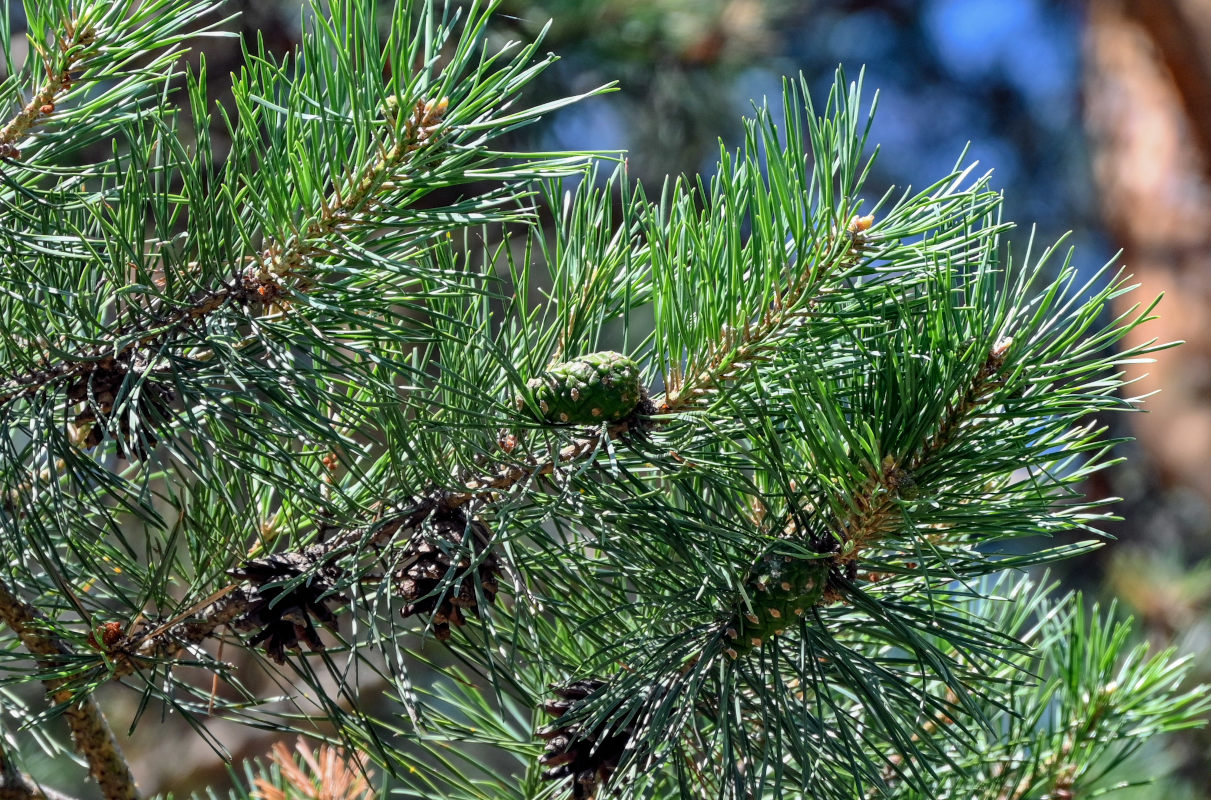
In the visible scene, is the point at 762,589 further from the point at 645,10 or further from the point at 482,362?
the point at 645,10

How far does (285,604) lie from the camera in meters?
0.44

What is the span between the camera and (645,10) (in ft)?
6.09

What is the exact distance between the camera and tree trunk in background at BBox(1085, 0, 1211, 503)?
184cm

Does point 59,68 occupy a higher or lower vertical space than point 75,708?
higher

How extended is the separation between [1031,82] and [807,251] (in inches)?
139

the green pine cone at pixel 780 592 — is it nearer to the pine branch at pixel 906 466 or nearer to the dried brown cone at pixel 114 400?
the pine branch at pixel 906 466

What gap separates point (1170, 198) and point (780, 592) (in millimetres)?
1858

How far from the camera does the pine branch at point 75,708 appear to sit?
46cm

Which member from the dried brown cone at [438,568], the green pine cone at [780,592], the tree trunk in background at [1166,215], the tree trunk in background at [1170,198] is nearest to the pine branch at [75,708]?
the dried brown cone at [438,568]

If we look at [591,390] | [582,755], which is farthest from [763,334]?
[582,755]

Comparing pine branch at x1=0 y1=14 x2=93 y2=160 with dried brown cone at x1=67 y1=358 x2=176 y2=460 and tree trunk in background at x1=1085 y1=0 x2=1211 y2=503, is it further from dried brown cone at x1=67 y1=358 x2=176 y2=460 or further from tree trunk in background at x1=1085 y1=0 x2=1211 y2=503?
tree trunk in background at x1=1085 y1=0 x2=1211 y2=503

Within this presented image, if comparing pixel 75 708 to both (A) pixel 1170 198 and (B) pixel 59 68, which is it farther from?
(A) pixel 1170 198

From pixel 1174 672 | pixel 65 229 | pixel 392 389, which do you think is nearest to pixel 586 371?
pixel 392 389

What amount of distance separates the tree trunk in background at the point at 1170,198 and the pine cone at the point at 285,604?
174cm
